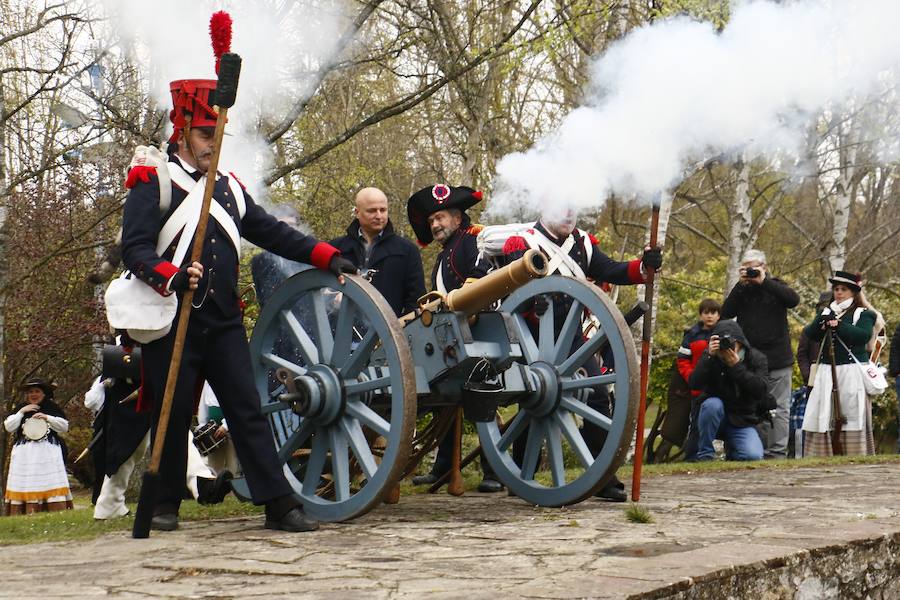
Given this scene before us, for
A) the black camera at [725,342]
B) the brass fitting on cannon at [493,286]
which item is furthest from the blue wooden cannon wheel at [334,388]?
the black camera at [725,342]

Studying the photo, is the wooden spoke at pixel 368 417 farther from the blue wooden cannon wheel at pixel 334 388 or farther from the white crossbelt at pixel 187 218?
the white crossbelt at pixel 187 218

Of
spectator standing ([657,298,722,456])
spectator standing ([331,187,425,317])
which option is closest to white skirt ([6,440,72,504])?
spectator standing ([657,298,722,456])

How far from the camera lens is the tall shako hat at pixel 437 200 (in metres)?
6.81

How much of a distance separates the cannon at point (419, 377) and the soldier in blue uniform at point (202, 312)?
27 cm

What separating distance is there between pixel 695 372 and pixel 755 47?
12.9ft

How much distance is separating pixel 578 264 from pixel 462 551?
2.61 metres

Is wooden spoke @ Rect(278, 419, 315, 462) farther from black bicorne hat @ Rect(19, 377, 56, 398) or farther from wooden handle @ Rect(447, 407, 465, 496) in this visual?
black bicorne hat @ Rect(19, 377, 56, 398)

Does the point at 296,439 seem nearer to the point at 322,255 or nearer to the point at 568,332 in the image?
the point at 322,255

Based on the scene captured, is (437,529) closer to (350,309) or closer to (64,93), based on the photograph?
(350,309)

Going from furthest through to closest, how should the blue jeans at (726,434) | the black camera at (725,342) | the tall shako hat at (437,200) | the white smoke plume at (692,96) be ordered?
the blue jeans at (726,434) < the black camera at (725,342) < the tall shako hat at (437,200) < the white smoke plume at (692,96)

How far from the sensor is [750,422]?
31.4ft

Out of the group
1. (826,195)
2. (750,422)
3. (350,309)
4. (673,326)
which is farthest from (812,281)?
(350,309)

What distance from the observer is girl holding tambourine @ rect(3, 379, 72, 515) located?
11.1m

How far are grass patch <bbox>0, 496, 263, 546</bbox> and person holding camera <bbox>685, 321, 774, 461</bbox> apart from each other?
4.30 metres
